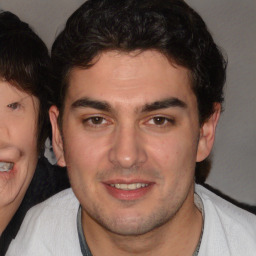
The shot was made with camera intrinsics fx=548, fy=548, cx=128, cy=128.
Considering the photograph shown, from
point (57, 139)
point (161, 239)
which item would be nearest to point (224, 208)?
point (161, 239)

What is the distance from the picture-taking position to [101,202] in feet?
6.03

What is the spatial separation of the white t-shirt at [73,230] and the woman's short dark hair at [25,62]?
279 millimetres

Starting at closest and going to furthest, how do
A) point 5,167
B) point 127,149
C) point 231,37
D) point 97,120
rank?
point 127,149 < point 97,120 < point 5,167 < point 231,37

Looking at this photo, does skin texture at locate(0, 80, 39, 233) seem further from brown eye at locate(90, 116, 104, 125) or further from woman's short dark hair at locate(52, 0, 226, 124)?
brown eye at locate(90, 116, 104, 125)

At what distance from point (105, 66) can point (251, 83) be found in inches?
42.8

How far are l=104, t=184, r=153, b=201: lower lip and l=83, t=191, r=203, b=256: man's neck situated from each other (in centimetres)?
24

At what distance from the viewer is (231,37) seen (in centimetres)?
258

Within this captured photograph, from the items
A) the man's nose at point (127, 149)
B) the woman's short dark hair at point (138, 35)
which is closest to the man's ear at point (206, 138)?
the woman's short dark hair at point (138, 35)

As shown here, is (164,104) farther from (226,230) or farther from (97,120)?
(226,230)

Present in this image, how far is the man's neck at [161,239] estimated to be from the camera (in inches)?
79.3

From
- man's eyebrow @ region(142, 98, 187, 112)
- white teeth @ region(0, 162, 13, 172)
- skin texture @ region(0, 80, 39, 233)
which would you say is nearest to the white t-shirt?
skin texture @ region(0, 80, 39, 233)

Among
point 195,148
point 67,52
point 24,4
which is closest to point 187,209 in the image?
point 195,148

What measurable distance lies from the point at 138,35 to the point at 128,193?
20.5 inches

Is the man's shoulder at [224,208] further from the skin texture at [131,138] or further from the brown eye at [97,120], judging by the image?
the brown eye at [97,120]
